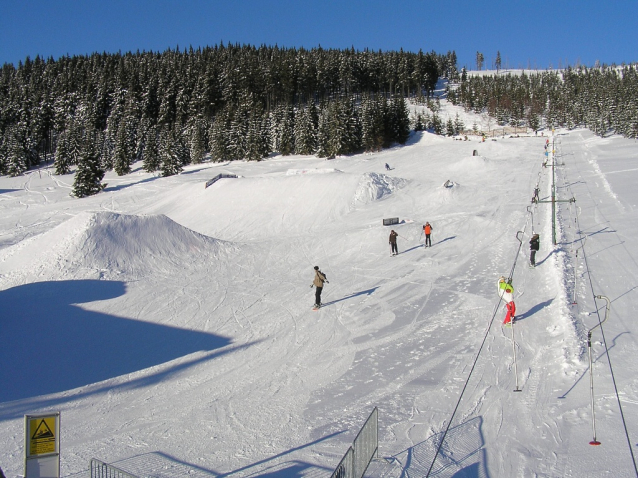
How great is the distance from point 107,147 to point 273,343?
223 ft

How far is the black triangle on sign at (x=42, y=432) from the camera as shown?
4223 mm

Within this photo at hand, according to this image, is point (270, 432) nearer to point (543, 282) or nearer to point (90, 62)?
point (543, 282)

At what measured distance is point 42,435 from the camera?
13.9ft

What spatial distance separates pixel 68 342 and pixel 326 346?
258 inches

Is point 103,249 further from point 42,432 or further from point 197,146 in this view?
point 197,146

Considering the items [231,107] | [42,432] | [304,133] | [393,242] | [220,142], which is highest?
[231,107]

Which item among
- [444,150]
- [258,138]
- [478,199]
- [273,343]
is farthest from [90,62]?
[273,343]

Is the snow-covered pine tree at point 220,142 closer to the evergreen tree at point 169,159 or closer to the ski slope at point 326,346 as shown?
the evergreen tree at point 169,159

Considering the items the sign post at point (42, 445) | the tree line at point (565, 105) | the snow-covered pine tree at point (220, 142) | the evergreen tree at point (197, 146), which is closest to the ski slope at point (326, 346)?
the sign post at point (42, 445)

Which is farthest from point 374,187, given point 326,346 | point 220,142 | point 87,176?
point 220,142

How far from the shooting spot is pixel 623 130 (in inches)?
2650

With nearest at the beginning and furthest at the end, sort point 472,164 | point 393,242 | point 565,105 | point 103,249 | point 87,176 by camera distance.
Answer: point 103,249 → point 393,242 → point 472,164 → point 87,176 → point 565,105

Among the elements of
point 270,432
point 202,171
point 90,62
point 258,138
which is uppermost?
point 90,62

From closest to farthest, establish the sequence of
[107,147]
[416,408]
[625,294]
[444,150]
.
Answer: [416,408]
[625,294]
[444,150]
[107,147]
